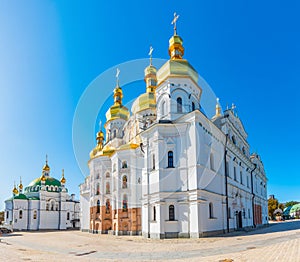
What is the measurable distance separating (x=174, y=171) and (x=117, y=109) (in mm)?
18838

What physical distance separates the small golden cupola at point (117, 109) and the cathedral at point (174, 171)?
3.38 m

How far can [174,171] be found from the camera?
22.4 m

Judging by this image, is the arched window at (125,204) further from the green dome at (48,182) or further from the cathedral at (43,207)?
the green dome at (48,182)

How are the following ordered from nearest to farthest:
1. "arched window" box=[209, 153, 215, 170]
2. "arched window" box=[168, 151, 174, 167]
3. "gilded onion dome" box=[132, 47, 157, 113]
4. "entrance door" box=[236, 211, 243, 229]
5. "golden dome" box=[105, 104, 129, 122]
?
1. "arched window" box=[168, 151, 174, 167]
2. "arched window" box=[209, 153, 215, 170]
3. "entrance door" box=[236, 211, 243, 229]
4. "gilded onion dome" box=[132, 47, 157, 113]
5. "golden dome" box=[105, 104, 129, 122]

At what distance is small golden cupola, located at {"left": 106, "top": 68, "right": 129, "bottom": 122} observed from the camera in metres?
38.9

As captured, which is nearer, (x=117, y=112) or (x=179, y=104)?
(x=179, y=104)

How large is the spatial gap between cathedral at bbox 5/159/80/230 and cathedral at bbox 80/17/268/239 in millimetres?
20952

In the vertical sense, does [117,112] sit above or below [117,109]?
below

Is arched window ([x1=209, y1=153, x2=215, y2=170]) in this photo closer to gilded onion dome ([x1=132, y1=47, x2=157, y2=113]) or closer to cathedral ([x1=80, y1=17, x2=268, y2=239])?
cathedral ([x1=80, y1=17, x2=268, y2=239])

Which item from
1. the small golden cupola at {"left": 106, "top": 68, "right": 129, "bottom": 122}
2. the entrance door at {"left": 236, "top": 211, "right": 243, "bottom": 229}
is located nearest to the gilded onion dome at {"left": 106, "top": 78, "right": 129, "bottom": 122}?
the small golden cupola at {"left": 106, "top": 68, "right": 129, "bottom": 122}

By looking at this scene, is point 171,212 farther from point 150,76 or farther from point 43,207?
point 43,207

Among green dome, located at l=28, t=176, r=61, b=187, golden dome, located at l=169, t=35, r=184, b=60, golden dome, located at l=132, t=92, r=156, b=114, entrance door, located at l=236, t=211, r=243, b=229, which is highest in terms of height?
golden dome, located at l=169, t=35, r=184, b=60

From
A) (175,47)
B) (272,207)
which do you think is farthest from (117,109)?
(272,207)

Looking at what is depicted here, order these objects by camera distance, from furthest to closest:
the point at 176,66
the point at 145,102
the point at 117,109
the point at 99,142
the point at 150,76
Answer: the point at 99,142, the point at 117,109, the point at 150,76, the point at 145,102, the point at 176,66
